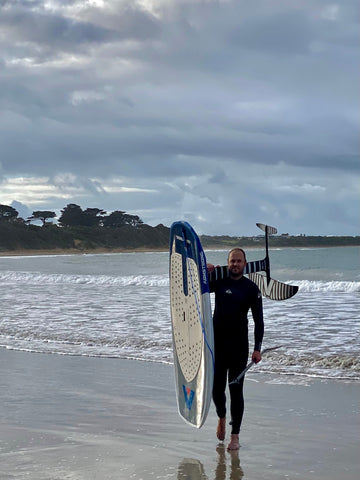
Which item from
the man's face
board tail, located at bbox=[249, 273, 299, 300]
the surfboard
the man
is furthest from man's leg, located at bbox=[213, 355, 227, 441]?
board tail, located at bbox=[249, 273, 299, 300]

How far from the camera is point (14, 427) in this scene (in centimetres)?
513

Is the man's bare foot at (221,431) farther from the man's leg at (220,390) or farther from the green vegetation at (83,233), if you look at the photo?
the green vegetation at (83,233)

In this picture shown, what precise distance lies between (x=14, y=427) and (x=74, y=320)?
769 centimetres

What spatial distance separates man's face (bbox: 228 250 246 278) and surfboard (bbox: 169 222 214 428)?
0.20m

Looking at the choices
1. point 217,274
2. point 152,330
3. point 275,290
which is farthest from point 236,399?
point 152,330

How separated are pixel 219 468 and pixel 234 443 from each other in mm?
421

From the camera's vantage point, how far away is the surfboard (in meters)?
4.80

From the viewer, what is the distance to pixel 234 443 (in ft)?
15.2

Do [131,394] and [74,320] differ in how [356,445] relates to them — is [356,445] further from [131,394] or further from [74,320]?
[74,320]

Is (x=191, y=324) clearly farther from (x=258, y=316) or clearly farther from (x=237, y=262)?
(x=237, y=262)

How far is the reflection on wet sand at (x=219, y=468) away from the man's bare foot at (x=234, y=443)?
2.8 inches

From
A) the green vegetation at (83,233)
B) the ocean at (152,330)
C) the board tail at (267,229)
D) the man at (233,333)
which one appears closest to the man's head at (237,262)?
the man at (233,333)

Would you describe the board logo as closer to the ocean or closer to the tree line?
the ocean

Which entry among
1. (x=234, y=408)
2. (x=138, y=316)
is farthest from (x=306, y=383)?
(x=138, y=316)
